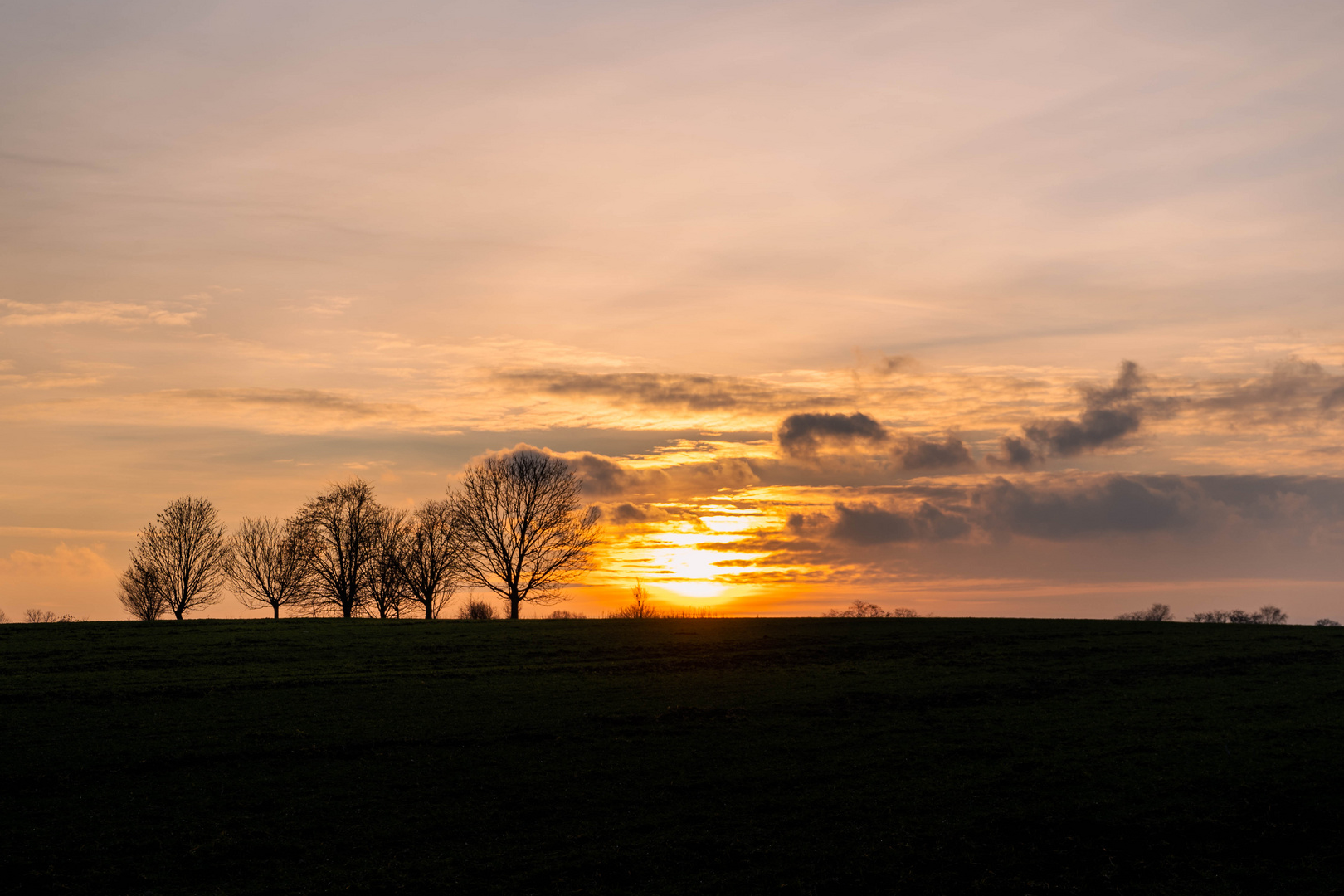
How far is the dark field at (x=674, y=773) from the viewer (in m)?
19.6

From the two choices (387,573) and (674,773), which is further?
(387,573)

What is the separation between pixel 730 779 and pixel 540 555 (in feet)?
207

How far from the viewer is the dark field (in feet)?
64.3

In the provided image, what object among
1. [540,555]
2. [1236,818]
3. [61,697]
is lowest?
[1236,818]

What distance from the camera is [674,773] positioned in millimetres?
26203

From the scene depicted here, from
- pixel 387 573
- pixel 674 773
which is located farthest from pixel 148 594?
pixel 674 773

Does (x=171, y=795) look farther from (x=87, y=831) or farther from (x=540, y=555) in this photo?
(x=540, y=555)

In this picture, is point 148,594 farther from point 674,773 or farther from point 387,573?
point 674,773

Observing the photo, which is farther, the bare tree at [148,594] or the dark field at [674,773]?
the bare tree at [148,594]

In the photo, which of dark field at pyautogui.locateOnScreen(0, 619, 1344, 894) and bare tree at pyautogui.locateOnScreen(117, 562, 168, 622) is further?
bare tree at pyautogui.locateOnScreen(117, 562, 168, 622)

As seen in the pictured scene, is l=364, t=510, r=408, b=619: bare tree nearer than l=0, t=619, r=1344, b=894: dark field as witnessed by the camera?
No

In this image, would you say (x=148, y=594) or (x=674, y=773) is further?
(x=148, y=594)

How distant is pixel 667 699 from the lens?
35312 millimetres

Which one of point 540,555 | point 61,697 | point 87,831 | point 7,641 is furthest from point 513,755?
point 540,555
